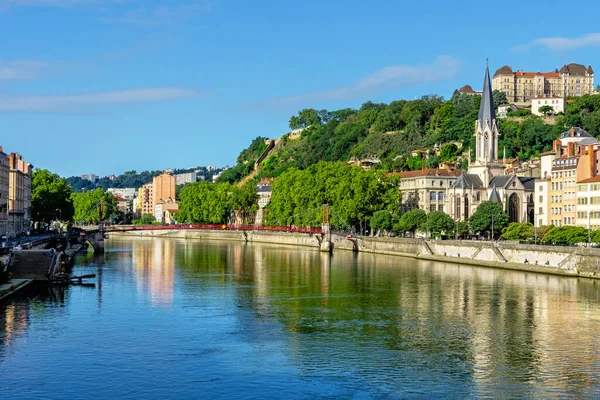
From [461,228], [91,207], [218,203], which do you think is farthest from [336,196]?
[91,207]

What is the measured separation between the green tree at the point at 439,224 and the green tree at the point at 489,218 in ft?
6.46

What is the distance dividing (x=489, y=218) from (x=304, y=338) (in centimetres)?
4748

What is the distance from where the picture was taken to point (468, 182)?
291 feet

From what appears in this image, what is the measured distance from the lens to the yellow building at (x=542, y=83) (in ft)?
452

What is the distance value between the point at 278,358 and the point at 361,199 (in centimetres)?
5782

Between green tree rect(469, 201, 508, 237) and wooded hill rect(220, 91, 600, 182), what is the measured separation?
101ft

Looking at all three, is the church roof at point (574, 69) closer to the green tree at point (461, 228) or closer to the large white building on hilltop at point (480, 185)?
the large white building on hilltop at point (480, 185)

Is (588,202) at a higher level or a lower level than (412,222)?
higher

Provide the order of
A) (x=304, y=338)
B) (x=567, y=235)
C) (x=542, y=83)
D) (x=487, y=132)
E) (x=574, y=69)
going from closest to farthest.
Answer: (x=304, y=338) < (x=567, y=235) < (x=487, y=132) < (x=542, y=83) < (x=574, y=69)

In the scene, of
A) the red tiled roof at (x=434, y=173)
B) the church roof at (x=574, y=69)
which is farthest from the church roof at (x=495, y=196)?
the church roof at (x=574, y=69)

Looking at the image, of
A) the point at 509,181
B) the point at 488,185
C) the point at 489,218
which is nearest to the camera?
the point at 489,218

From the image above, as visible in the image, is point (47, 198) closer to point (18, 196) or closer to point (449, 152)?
point (18, 196)

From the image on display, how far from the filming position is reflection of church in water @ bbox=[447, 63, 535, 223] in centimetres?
8256

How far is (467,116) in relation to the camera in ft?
391
